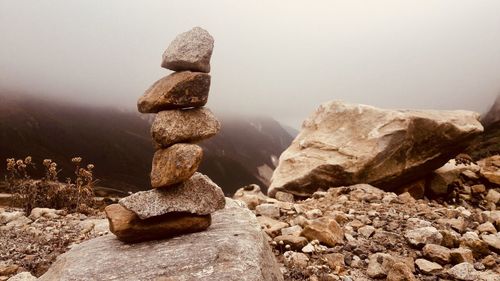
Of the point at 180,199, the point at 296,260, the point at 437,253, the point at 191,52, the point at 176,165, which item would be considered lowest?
the point at 296,260

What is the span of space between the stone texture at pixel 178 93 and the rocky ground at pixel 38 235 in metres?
4.35

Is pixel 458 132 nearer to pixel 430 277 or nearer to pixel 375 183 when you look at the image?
pixel 375 183

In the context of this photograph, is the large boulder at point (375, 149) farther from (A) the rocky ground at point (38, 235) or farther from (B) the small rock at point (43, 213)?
(B) the small rock at point (43, 213)

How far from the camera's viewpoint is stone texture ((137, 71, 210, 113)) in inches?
303

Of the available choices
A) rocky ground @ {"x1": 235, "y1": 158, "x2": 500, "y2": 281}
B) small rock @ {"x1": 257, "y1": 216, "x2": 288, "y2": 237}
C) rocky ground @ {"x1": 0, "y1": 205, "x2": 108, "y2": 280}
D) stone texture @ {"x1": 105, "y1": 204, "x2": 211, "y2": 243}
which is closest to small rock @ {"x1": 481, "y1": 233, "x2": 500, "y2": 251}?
rocky ground @ {"x1": 235, "y1": 158, "x2": 500, "y2": 281}

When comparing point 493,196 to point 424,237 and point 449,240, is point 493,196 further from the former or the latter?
point 424,237

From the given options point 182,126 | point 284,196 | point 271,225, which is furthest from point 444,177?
point 182,126

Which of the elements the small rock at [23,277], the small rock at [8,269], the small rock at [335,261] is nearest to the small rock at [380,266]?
the small rock at [335,261]

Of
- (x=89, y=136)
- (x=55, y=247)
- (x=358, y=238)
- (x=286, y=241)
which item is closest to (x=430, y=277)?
(x=358, y=238)

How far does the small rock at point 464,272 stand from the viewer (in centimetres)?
798

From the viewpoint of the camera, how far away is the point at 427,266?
8.42m

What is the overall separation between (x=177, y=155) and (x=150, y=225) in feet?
4.35

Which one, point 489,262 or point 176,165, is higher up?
point 176,165

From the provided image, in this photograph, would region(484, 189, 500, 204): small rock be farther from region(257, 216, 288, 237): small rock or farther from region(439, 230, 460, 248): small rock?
region(257, 216, 288, 237): small rock
